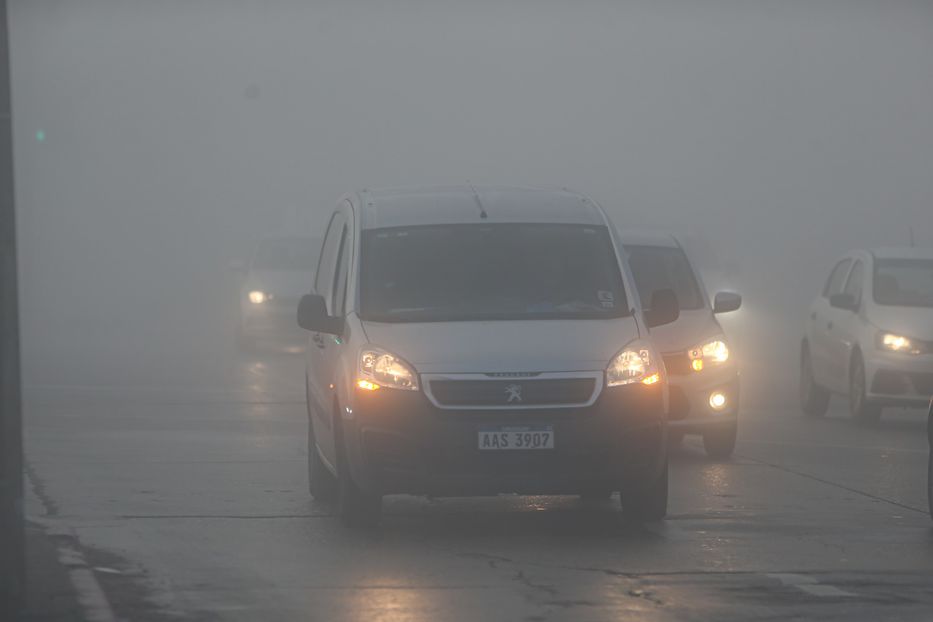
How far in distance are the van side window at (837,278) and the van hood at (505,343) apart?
9.72 meters

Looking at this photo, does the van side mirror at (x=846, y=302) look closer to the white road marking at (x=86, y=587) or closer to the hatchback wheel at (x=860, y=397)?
the hatchback wheel at (x=860, y=397)

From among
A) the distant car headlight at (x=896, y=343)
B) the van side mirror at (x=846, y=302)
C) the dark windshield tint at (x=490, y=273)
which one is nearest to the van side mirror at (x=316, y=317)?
the dark windshield tint at (x=490, y=273)

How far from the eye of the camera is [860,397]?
18.7 m

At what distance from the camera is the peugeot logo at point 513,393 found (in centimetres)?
1075

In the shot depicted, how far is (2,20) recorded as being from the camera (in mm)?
7898

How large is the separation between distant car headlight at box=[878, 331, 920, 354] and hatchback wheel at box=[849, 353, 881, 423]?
10.1 inches

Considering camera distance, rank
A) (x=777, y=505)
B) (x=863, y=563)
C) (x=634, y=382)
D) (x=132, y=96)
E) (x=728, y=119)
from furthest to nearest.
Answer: (x=132, y=96), (x=728, y=119), (x=777, y=505), (x=634, y=382), (x=863, y=563)

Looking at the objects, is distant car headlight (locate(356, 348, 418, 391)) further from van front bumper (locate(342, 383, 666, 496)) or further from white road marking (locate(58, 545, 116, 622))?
white road marking (locate(58, 545, 116, 622))

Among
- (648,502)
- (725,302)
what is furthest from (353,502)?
(725,302)

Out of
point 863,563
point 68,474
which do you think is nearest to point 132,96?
point 68,474

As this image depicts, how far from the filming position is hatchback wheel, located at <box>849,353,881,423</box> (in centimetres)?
1858

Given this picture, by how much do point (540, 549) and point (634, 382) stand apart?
109 cm

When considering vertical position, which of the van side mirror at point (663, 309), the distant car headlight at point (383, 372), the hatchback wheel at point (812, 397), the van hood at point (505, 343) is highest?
the van side mirror at point (663, 309)

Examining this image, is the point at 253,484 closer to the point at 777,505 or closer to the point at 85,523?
the point at 85,523
